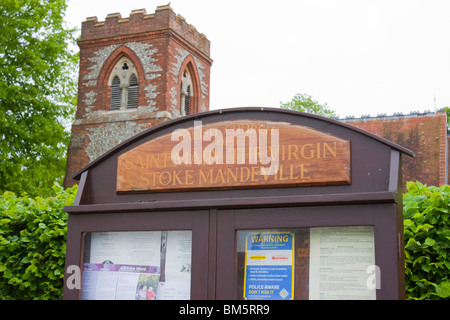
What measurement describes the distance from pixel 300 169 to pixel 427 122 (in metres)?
21.5

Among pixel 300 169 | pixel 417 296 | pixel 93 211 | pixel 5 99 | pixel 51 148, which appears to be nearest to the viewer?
pixel 300 169

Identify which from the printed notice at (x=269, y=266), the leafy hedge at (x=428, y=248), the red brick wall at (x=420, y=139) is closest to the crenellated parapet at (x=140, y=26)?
the red brick wall at (x=420, y=139)

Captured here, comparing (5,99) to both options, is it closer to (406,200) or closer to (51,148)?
(51,148)

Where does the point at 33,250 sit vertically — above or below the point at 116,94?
below

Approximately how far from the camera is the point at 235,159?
4125 mm

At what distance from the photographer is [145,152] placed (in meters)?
4.46

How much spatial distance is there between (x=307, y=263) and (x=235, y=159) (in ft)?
2.86

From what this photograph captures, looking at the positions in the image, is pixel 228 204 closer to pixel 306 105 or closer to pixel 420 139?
pixel 420 139

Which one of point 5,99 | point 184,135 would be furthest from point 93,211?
point 5,99

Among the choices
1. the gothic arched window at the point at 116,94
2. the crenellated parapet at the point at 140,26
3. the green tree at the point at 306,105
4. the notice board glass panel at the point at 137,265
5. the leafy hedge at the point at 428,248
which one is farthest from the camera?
the green tree at the point at 306,105

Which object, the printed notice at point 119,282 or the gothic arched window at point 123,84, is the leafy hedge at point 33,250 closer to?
the printed notice at point 119,282

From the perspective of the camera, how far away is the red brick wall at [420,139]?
22.5 meters

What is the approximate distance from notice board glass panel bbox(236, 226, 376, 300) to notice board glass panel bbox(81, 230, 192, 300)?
1.51 feet

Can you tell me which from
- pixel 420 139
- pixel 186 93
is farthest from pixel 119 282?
pixel 186 93
